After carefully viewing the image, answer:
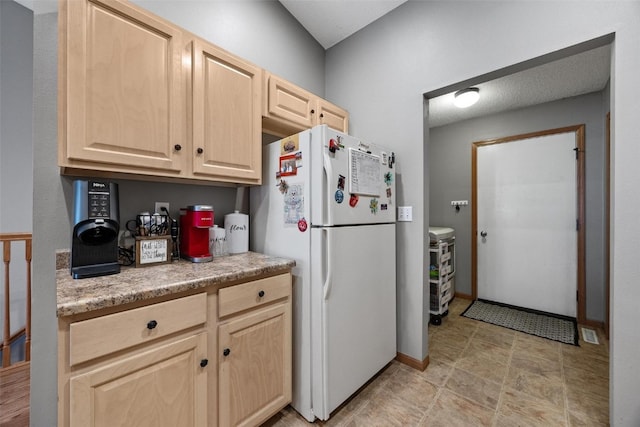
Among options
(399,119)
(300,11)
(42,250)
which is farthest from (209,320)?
(300,11)

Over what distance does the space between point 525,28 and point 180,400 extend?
265 cm

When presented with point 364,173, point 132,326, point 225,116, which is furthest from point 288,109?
point 132,326

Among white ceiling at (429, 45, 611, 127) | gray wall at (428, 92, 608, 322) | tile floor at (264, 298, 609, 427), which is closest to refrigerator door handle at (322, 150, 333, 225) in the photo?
tile floor at (264, 298, 609, 427)

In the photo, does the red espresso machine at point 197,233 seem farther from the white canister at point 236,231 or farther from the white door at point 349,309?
the white door at point 349,309

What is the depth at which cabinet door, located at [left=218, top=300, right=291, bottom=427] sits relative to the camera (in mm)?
1165

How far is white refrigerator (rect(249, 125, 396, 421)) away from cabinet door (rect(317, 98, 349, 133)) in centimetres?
59

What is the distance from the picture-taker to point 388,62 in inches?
84.1

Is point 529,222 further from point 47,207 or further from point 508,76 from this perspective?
point 47,207

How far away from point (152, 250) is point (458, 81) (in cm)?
221

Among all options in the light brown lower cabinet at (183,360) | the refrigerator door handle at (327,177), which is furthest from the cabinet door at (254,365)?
the refrigerator door handle at (327,177)

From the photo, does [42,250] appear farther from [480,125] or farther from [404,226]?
[480,125]

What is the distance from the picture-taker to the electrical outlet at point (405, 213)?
2.01 metres

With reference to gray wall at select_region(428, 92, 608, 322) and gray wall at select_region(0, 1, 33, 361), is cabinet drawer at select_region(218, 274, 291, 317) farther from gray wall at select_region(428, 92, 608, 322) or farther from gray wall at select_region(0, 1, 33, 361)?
gray wall at select_region(428, 92, 608, 322)

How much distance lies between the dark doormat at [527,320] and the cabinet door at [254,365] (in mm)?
2516
